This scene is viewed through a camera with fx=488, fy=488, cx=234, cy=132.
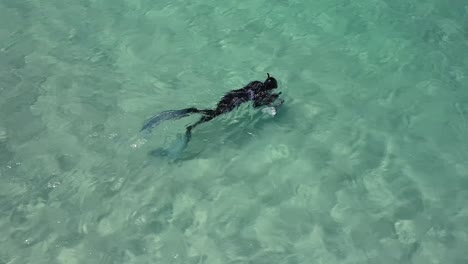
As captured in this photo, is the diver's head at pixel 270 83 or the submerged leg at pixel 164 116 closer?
the submerged leg at pixel 164 116

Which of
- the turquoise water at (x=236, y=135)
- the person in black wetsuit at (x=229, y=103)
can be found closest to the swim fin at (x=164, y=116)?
the person in black wetsuit at (x=229, y=103)

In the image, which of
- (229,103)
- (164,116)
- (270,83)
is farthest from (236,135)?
(164,116)

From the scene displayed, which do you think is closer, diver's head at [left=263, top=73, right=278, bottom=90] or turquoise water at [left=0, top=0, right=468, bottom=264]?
turquoise water at [left=0, top=0, right=468, bottom=264]

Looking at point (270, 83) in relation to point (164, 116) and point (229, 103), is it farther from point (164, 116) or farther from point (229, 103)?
point (164, 116)

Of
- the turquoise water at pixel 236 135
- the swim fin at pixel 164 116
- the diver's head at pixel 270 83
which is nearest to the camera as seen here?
the turquoise water at pixel 236 135

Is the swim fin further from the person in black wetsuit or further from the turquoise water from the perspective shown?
the turquoise water

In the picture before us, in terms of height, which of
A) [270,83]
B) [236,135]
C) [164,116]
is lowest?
[236,135]

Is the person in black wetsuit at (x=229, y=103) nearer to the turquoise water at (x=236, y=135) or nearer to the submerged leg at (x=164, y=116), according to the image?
the submerged leg at (x=164, y=116)

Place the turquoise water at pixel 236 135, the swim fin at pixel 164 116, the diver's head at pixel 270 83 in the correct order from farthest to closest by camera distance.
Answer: the diver's head at pixel 270 83, the swim fin at pixel 164 116, the turquoise water at pixel 236 135

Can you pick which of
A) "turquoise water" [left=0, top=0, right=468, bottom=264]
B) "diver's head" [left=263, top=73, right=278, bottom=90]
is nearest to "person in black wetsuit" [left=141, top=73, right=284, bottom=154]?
"diver's head" [left=263, top=73, right=278, bottom=90]
